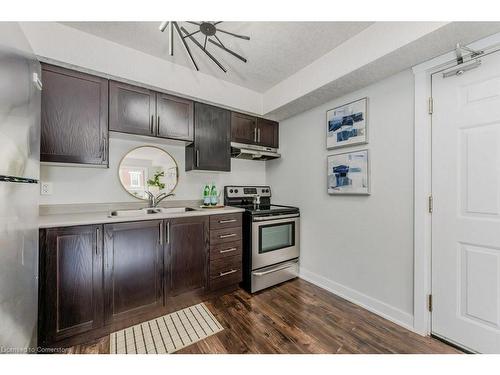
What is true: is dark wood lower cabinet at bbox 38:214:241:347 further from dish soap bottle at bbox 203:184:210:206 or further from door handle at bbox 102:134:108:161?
door handle at bbox 102:134:108:161

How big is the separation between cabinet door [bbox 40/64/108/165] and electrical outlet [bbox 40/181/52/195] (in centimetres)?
35

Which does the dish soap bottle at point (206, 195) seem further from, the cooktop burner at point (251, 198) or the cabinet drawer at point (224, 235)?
the cabinet drawer at point (224, 235)

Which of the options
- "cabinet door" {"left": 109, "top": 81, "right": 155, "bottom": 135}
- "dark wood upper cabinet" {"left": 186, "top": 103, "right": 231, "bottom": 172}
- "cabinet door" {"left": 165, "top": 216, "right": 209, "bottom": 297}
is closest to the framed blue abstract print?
"dark wood upper cabinet" {"left": 186, "top": 103, "right": 231, "bottom": 172}

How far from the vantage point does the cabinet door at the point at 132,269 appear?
1.65m

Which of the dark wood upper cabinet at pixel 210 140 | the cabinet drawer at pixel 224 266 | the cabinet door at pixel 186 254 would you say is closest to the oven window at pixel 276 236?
the cabinet drawer at pixel 224 266

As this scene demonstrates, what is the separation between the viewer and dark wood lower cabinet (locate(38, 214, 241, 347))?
1458 mm

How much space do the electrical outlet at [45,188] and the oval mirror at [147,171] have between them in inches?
Answer: 21.5

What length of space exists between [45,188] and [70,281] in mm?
905

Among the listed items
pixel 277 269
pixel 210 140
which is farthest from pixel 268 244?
pixel 210 140

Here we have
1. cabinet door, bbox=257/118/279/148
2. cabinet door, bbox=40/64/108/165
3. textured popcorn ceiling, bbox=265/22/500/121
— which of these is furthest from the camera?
cabinet door, bbox=257/118/279/148

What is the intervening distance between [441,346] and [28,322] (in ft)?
8.68

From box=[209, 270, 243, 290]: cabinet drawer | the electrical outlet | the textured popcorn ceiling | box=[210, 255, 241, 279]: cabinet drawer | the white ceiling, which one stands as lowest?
box=[209, 270, 243, 290]: cabinet drawer

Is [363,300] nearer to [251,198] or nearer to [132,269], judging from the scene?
[251,198]
